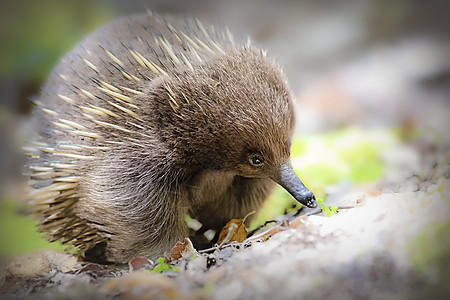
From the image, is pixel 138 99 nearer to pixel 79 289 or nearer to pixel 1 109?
pixel 79 289

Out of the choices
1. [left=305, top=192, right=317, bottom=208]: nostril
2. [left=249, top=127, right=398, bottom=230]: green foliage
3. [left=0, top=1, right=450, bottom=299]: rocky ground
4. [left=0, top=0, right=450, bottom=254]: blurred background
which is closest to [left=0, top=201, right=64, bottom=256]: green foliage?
[left=0, top=0, right=450, bottom=254]: blurred background

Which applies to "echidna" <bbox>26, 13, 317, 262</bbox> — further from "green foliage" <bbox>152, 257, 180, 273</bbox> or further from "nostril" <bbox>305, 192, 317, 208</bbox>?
"green foliage" <bbox>152, 257, 180, 273</bbox>

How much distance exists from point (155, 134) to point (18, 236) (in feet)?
3.89

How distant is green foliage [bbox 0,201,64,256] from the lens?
228 cm

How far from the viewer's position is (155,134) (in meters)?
1.89

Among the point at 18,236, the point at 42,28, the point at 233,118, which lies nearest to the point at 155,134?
the point at 233,118

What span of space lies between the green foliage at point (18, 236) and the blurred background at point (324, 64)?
1cm

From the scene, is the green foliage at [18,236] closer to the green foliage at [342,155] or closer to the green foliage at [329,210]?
the green foliage at [329,210]

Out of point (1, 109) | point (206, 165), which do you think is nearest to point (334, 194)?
point (206, 165)

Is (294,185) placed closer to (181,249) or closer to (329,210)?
(329,210)

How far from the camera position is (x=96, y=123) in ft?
6.36

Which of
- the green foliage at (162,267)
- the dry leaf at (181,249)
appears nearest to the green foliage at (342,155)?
the dry leaf at (181,249)

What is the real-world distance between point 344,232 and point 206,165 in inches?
27.3

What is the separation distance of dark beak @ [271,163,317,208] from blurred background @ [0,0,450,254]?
43cm
